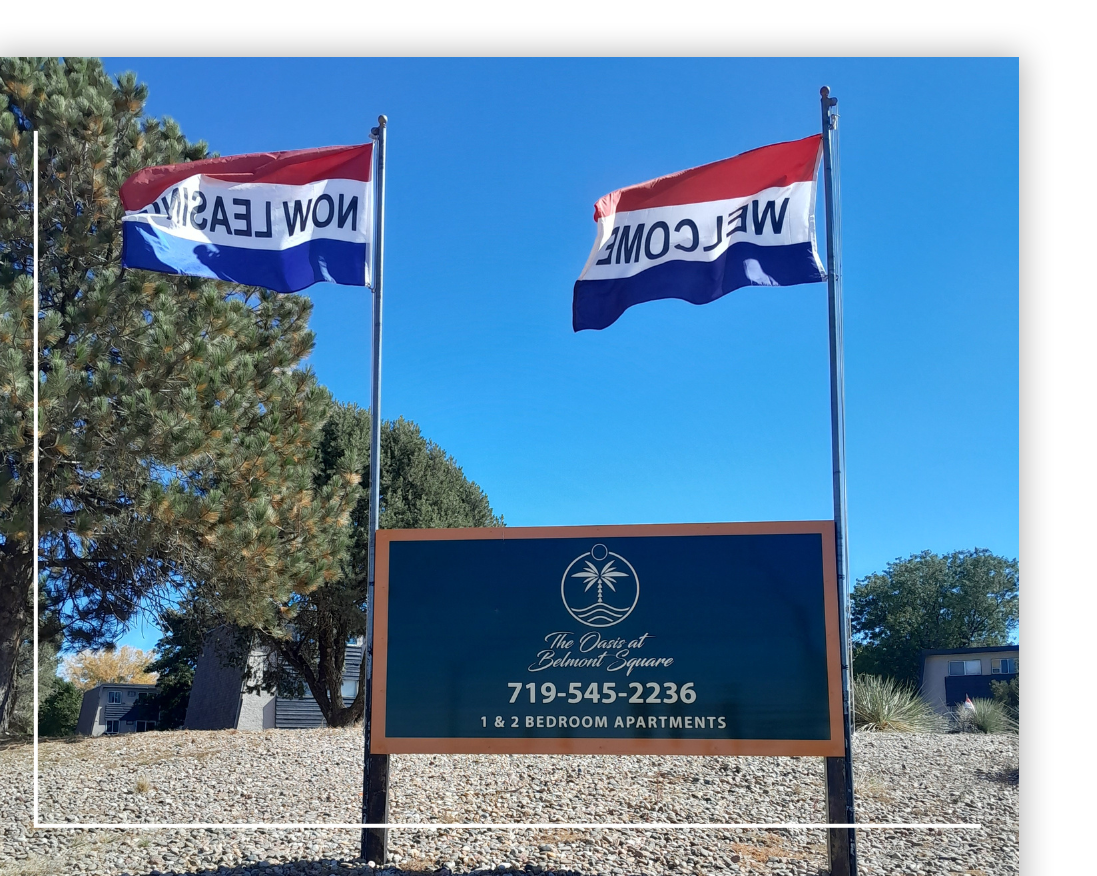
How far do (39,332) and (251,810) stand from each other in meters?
6.06

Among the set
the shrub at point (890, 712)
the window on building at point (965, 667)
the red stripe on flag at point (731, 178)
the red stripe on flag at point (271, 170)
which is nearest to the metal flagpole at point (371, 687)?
the red stripe on flag at point (271, 170)

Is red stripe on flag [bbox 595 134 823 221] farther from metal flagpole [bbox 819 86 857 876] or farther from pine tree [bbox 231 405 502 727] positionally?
pine tree [bbox 231 405 502 727]

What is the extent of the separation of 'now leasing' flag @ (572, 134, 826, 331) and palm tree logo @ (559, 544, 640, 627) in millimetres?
1893

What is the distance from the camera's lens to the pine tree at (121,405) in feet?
35.1

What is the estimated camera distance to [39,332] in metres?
10.7

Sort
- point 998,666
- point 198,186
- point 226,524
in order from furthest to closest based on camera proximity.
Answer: point 998,666
point 226,524
point 198,186

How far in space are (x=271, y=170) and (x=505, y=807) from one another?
5582 millimetres

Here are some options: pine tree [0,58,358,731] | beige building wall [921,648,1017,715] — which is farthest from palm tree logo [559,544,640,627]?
beige building wall [921,648,1017,715]

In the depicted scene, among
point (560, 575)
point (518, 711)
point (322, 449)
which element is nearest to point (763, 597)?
point (560, 575)

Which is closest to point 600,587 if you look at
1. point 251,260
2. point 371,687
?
point 371,687

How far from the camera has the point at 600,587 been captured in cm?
660

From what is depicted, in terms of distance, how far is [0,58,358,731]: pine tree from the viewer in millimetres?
10711

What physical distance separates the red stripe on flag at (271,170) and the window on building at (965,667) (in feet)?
107

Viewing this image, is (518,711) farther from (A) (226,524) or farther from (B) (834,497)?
(A) (226,524)
